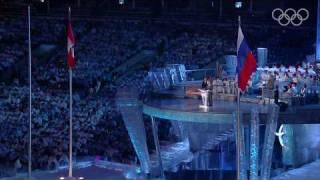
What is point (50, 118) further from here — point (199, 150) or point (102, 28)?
point (102, 28)

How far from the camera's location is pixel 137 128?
2038 centimetres

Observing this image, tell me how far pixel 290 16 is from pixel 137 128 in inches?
852

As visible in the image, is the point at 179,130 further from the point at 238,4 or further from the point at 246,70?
the point at 238,4

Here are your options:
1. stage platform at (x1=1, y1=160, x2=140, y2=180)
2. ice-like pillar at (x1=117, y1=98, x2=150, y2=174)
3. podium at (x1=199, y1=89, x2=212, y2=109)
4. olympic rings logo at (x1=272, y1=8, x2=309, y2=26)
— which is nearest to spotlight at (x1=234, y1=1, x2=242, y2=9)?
olympic rings logo at (x1=272, y1=8, x2=309, y2=26)

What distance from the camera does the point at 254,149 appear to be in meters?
17.5

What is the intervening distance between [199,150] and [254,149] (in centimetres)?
587

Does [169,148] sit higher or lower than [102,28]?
lower

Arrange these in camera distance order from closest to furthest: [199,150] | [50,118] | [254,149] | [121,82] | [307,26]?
[254,149]
[199,150]
[50,118]
[121,82]
[307,26]

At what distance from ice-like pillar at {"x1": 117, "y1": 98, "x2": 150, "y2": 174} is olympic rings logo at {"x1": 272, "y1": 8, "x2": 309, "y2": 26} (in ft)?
64.4

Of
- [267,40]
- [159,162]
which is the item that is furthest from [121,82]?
[159,162]

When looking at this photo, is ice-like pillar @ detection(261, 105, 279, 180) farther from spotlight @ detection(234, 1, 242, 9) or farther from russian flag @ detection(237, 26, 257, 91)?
spotlight @ detection(234, 1, 242, 9)

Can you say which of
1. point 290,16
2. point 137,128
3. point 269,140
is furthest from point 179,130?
point 290,16

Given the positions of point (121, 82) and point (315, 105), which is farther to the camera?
point (121, 82)

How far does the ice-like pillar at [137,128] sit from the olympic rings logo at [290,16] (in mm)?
19620
